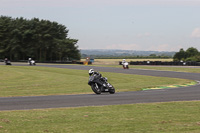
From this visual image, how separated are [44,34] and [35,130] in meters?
91.9

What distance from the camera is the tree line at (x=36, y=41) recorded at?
3871 inches

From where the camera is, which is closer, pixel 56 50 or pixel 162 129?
pixel 162 129

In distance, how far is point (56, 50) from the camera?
100m

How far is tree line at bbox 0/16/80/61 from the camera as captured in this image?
323ft

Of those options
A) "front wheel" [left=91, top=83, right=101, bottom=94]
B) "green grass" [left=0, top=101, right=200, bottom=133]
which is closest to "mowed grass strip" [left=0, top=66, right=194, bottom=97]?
"front wheel" [left=91, top=83, right=101, bottom=94]

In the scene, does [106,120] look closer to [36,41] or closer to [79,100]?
[79,100]

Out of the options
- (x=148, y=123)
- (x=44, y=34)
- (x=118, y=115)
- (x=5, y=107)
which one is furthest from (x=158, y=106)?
(x=44, y=34)

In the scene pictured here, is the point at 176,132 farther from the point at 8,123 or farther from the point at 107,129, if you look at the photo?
the point at 8,123

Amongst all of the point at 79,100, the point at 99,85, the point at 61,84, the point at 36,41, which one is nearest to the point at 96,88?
the point at 99,85

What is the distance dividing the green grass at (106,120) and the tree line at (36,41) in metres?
86.6

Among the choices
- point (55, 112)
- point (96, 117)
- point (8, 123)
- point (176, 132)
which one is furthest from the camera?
point (55, 112)

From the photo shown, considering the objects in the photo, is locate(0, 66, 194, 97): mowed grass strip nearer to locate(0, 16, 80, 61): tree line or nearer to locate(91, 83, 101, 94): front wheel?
locate(91, 83, 101, 94): front wheel

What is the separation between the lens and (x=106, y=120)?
905 cm

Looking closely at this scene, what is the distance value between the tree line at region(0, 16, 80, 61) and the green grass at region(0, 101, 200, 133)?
86.6 m
